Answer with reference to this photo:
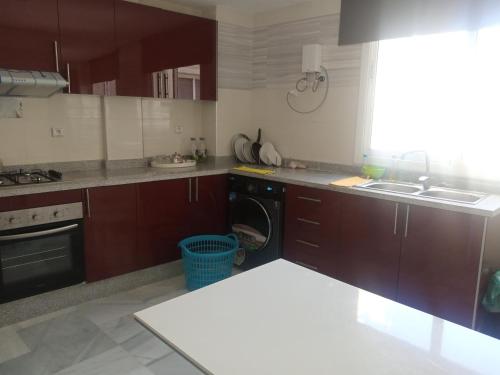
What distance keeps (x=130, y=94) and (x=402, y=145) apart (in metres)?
2.10

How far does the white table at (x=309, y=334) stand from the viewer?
0.81 meters

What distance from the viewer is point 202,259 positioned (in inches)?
111

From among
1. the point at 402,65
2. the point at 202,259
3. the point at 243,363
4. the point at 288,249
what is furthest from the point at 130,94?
the point at 243,363

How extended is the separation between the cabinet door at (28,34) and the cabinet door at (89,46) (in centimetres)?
7

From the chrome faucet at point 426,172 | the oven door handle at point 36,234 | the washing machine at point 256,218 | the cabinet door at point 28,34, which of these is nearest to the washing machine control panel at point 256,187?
the washing machine at point 256,218

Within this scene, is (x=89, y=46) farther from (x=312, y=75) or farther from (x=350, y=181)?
(x=350, y=181)

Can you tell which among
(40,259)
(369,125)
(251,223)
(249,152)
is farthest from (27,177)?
(369,125)

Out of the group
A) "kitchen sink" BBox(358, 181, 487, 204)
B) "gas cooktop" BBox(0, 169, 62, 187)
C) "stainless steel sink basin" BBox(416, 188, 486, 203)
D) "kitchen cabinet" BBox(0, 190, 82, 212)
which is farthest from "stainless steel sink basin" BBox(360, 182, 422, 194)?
"gas cooktop" BBox(0, 169, 62, 187)

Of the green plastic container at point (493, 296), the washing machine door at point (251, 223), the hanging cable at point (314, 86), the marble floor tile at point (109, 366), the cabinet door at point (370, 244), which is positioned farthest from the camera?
the hanging cable at point (314, 86)

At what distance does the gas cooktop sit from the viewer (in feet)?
7.90

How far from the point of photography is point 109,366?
81.1 inches

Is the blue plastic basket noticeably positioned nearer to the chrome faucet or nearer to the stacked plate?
the stacked plate

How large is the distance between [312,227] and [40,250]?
1.82 meters

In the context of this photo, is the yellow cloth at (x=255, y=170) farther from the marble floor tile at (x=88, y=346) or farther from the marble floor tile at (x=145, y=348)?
the marble floor tile at (x=145, y=348)
